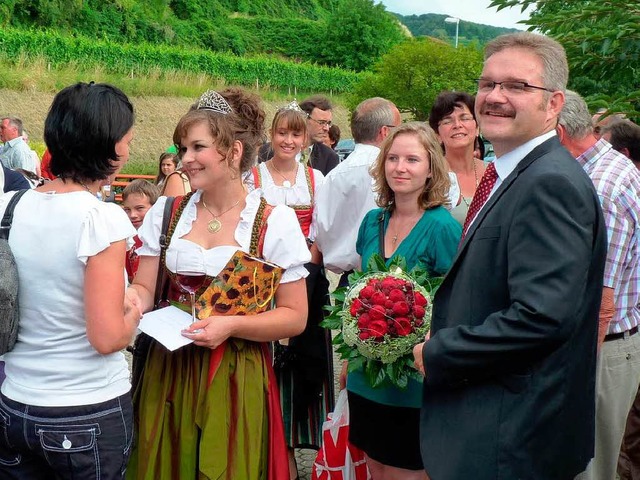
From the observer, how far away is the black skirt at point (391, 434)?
11.4 ft

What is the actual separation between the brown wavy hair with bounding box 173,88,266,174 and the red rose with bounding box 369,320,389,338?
0.90 meters

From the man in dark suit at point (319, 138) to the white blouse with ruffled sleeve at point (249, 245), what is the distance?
3.54 m

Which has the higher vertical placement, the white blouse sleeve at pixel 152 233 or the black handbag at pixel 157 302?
the white blouse sleeve at pixel 152 233

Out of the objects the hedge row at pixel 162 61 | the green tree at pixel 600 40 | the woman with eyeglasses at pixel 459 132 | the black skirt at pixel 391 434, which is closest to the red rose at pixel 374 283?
the black skirt at pixel 391 434

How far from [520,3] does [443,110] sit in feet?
4.66

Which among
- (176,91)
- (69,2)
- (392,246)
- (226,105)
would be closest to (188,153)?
(226,105)

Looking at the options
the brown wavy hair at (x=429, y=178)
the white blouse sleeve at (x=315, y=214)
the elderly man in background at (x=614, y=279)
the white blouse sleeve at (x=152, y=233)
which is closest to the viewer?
the white blouse sleeve at (x=152, y=233)

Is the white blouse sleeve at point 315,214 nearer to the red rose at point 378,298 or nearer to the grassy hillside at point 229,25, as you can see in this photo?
the red rose at point 378,298

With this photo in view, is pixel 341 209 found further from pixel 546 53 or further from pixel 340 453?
pixel 546 53

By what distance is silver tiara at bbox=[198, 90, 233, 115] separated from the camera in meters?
3.34

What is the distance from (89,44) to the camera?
35719 millimetres

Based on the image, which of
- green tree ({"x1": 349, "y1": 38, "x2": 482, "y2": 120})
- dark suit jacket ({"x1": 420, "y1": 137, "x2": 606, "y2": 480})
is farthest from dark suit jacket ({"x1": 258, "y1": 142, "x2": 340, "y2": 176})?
green tree ({"x1": 349, "y1": 38, "x2": 482, "y2": 120})

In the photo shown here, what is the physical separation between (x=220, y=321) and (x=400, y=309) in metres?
0.72

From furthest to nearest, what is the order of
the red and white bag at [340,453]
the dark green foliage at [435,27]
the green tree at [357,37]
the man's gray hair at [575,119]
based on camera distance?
the dark green foliage at [435,27] → the green tree at [357,37] → the red and white bag at [340,453] → the man's gray hair at [575,119]
